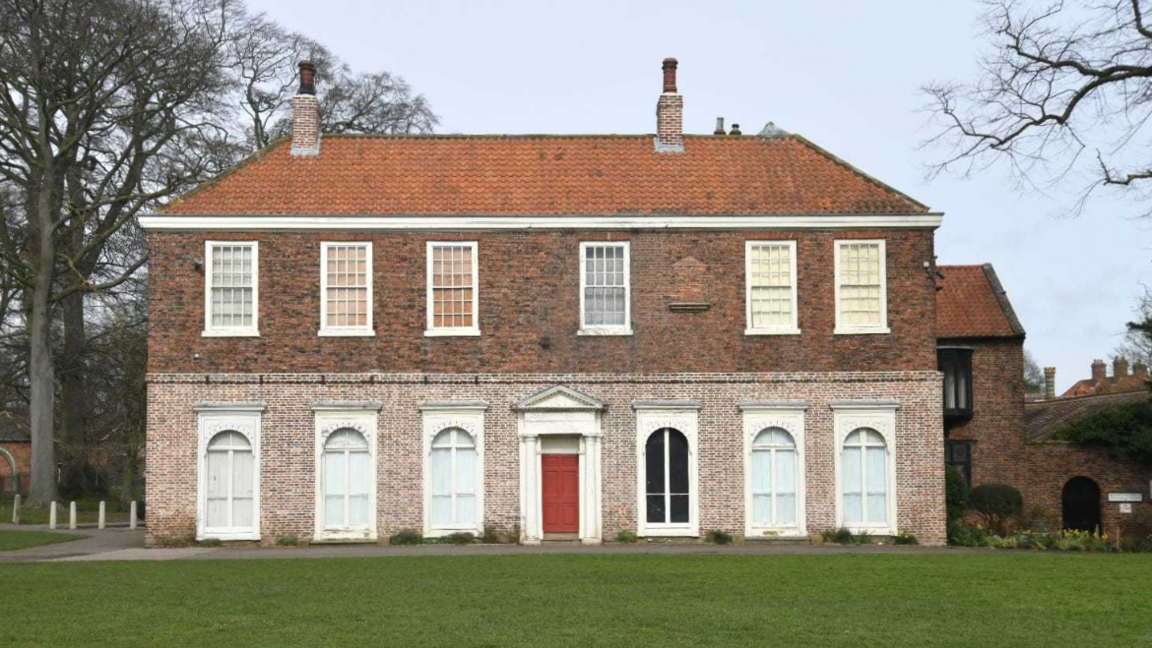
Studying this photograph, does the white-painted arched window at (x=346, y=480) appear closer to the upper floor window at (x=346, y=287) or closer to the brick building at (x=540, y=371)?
the brick building at (x=540, y=371)

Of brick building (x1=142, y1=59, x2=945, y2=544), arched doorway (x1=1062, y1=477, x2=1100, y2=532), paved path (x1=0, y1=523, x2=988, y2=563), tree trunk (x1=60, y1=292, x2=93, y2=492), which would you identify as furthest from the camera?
tree trunk (x1=60, y1=292, x2=93, y2=492)

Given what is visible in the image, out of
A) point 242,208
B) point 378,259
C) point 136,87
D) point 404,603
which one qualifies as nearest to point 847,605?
point 404,603

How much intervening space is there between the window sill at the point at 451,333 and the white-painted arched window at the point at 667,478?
174 inches

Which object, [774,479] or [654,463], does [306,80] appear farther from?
[774,479]

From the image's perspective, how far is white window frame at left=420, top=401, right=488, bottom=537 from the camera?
101 feet

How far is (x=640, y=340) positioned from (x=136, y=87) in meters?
20.5

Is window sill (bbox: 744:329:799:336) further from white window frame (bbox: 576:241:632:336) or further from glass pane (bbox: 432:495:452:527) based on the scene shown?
glass pane (bbox: 432:495:452:527)

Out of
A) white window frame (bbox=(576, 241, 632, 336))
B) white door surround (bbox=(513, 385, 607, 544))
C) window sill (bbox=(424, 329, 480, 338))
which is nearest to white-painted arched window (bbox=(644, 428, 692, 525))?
white door surround (bbox=(513, 385, 607, 544))

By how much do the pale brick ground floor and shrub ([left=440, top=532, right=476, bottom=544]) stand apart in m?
0.34

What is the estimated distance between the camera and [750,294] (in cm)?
3134

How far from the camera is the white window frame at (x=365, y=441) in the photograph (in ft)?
101

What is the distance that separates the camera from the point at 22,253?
45.2m

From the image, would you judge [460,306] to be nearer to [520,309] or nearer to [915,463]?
[520,309]

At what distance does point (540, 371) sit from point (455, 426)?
218cm
